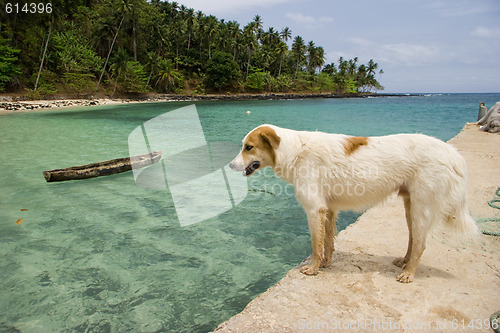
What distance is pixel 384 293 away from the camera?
318 centimetres

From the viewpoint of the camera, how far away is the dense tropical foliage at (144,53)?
2039 inches

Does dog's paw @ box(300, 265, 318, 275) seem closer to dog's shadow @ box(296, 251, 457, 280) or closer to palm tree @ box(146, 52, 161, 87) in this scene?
dog's shadow @ box(296, 251, 457, 280)

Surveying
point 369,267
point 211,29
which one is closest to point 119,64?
point 211,29

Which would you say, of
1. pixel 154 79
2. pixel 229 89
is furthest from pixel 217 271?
pixel 229 89

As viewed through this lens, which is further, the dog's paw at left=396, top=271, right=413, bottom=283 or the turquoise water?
the turquoise water

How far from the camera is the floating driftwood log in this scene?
30.9ft

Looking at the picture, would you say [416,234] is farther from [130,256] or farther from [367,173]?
[130,256]

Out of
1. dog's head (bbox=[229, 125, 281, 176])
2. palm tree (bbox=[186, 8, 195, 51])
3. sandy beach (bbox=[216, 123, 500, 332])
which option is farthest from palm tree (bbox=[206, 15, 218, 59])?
sandy beach (bbox=[216, 123, 500, 332])

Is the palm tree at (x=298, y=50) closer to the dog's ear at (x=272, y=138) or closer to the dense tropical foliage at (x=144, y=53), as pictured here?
the dense tropical foliage at (x=144, y=53)

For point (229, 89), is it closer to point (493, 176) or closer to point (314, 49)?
point (314, 49)

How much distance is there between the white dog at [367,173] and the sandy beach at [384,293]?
284 millimetres

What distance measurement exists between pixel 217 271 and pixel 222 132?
18910 millimetres

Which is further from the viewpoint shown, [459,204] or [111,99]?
[111,99]

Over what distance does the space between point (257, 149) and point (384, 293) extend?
2134 millimetres
